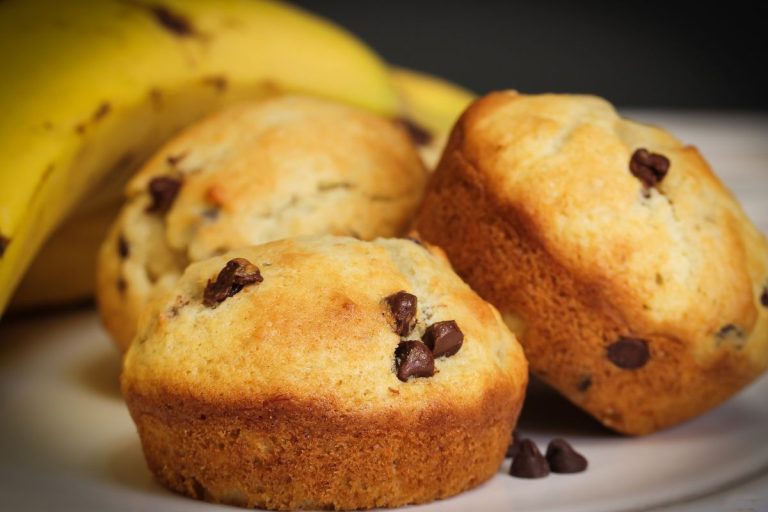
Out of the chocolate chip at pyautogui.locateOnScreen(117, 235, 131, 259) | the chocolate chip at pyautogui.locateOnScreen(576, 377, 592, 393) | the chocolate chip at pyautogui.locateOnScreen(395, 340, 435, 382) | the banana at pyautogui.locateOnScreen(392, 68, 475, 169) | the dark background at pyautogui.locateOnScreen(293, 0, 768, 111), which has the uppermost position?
the chocolate chip at pyautogui.locateOnScreen(395, 340, 435, 382)

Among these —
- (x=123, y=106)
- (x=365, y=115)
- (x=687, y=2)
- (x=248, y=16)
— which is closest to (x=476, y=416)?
(x=365, y=115)

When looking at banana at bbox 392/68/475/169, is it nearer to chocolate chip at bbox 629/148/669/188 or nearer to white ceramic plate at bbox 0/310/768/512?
chocolate chip at bbox 629/148/669/188

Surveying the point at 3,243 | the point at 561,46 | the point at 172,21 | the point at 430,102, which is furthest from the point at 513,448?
the point at 561,46

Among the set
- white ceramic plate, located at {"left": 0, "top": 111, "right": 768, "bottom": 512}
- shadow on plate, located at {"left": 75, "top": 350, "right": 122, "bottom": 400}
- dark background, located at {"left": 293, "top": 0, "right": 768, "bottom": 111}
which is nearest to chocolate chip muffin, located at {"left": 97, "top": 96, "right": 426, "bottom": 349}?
shadow on plate, located at {"left": 75, "top": 350, "right": 122, "bottom": 400}

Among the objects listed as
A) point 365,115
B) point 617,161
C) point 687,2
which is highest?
point 617,161

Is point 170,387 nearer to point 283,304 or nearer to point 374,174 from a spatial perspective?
point 283,304

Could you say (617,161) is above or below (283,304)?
above

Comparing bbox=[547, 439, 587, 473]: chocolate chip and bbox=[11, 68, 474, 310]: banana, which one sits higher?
bbox=[547, 439, 587, 473]: chocolate chip

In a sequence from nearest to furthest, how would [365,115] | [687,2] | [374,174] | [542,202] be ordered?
[542,202] → [374,174] → [365,115] → [687,2]
